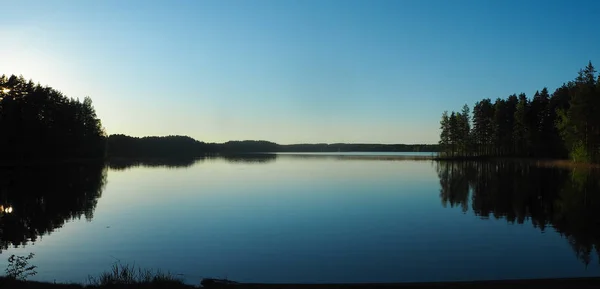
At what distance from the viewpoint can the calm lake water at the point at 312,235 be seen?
16406mm

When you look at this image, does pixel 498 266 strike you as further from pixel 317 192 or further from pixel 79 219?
pixel 317 192

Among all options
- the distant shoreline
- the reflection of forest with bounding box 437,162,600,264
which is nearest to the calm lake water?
the reflection of forest with bounding box 437,162,600,264

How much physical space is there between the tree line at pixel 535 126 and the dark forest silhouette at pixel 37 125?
10369 centimetres

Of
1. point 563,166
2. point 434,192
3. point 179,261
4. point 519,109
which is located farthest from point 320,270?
point 519,109

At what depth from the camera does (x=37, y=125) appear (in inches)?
3543

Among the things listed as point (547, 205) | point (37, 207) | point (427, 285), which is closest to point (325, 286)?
point (427, 285)

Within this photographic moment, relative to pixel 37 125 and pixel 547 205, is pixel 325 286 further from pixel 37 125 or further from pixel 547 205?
pixel 37 125

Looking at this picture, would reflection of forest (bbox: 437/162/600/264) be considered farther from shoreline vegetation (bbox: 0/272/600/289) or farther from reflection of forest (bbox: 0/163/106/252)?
reflection of forest (bbox: 0/163/106/252)

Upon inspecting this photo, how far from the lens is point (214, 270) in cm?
1639

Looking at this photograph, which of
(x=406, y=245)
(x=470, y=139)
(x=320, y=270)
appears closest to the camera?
(x=320, y=270)

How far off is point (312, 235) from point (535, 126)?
112 meters

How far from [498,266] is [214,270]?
35.2 ft

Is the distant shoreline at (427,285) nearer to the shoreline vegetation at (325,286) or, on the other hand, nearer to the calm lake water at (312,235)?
the shoreline vegetation at (325,286)

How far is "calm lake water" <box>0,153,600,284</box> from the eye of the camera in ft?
53.8
